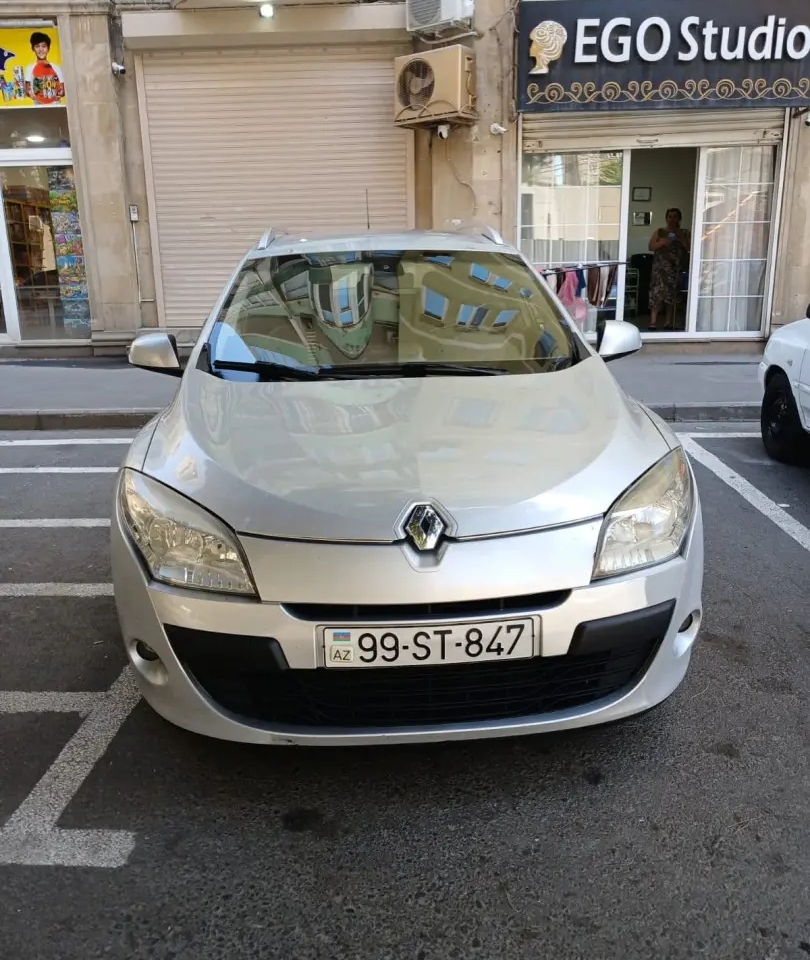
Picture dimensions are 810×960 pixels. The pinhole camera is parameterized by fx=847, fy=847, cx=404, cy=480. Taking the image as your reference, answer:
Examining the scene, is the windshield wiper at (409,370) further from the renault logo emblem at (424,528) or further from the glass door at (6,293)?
the glass door at (6,293)

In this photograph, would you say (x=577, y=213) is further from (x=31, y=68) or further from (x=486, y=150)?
(x=31, y=68)

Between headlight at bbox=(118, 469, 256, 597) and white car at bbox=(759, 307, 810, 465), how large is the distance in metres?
4.59

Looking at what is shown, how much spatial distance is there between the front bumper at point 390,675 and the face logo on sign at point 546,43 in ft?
32.3

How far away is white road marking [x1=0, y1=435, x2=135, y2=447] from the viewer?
7477mm

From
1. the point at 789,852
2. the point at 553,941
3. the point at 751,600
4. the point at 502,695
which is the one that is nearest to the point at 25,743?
the point at 502,695

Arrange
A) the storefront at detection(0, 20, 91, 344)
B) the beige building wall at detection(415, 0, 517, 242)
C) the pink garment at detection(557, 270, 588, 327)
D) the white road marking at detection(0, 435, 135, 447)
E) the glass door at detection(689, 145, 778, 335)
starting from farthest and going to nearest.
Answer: the storefront at detection(0, 20, 91, 344), the glass door at detection(689, 145, 778, 335), the pink garment at detection(557, 270, 588, 327), the beige building wall at detection(415, 0, 517, 242), the white road marking at detection(0, 435, 135, 447)

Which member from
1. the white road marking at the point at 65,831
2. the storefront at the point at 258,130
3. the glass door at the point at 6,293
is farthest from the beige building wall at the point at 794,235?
the white road marking at the point at 65,831

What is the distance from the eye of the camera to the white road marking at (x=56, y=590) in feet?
13.4

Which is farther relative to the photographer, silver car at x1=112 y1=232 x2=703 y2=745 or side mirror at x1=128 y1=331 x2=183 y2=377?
side mirror at x1=128 y1=331 x2=183 y2=377

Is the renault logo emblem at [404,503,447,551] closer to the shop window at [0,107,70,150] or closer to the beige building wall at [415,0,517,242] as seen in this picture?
the beige building wall at [415,0,517,242]

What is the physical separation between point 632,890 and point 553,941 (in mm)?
275

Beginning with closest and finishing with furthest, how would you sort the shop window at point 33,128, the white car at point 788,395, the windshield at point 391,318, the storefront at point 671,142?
the windshield at point 391,318
the white car at point 788,395
the storefront at point 671,142
the shop window at point 33,128

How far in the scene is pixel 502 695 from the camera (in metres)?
2.30

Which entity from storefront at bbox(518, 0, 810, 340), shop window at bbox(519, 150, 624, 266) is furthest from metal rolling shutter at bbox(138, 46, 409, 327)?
storefront at bbox(518, 0, 810, 340)
